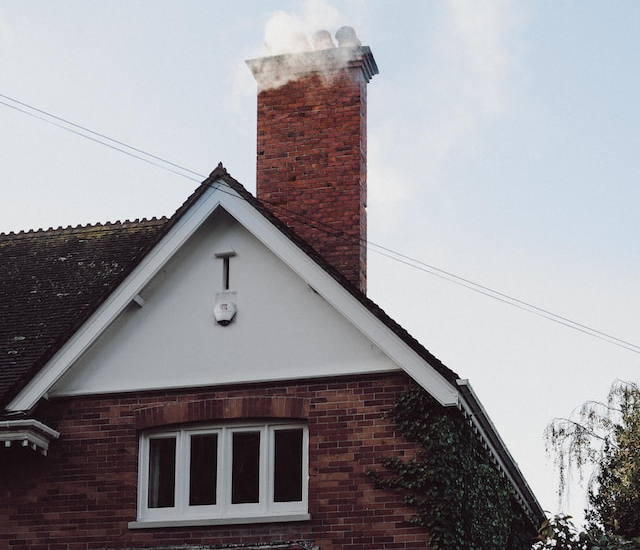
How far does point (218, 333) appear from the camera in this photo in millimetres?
14609

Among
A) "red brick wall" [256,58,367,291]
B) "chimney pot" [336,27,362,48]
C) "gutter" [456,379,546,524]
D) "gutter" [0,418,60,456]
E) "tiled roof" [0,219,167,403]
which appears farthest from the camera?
"chimney pot" [336,27,362,48]

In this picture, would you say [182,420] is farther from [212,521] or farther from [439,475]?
[439,475]

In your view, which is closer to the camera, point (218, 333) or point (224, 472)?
point (224, 472)

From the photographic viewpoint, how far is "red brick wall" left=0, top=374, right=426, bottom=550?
13586 mm

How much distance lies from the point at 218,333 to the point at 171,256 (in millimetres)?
1033

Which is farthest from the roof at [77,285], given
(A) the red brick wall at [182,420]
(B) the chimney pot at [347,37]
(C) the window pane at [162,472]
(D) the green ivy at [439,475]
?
(B) the chimney pot at [347,37]

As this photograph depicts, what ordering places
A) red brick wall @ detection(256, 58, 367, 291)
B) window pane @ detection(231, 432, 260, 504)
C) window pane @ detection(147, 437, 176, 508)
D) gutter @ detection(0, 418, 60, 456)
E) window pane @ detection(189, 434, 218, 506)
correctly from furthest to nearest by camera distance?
1. red brick wall @ detection(256, 58, 367, 291)
2. window pane @ detection(147, 437, 176, 508)
3. window pane @ detection(189, 434, 218, 506)
4. window pane @ detection(231, 432, 260, 504)
5. gutter @ detection(0, 418, 60, 456)

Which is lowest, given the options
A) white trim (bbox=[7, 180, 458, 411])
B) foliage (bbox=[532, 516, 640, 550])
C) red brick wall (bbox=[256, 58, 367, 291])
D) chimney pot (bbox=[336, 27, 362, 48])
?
foliage (bbox=[532, 516, 640, 550])

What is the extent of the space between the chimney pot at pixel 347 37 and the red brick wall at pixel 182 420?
5.86 metres

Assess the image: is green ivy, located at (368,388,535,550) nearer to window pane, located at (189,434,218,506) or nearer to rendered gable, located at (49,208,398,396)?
rendered gable, located at (49,208,398,396)

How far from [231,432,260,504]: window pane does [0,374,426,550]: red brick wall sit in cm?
32

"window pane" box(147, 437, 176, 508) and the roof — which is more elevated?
the roof

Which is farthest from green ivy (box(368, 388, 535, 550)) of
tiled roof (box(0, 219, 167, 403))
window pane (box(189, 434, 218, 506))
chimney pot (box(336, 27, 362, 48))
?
chimney pot (box(336, 27, 362, 48))

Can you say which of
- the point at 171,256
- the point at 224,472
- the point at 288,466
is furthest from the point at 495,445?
the point at 171,256
